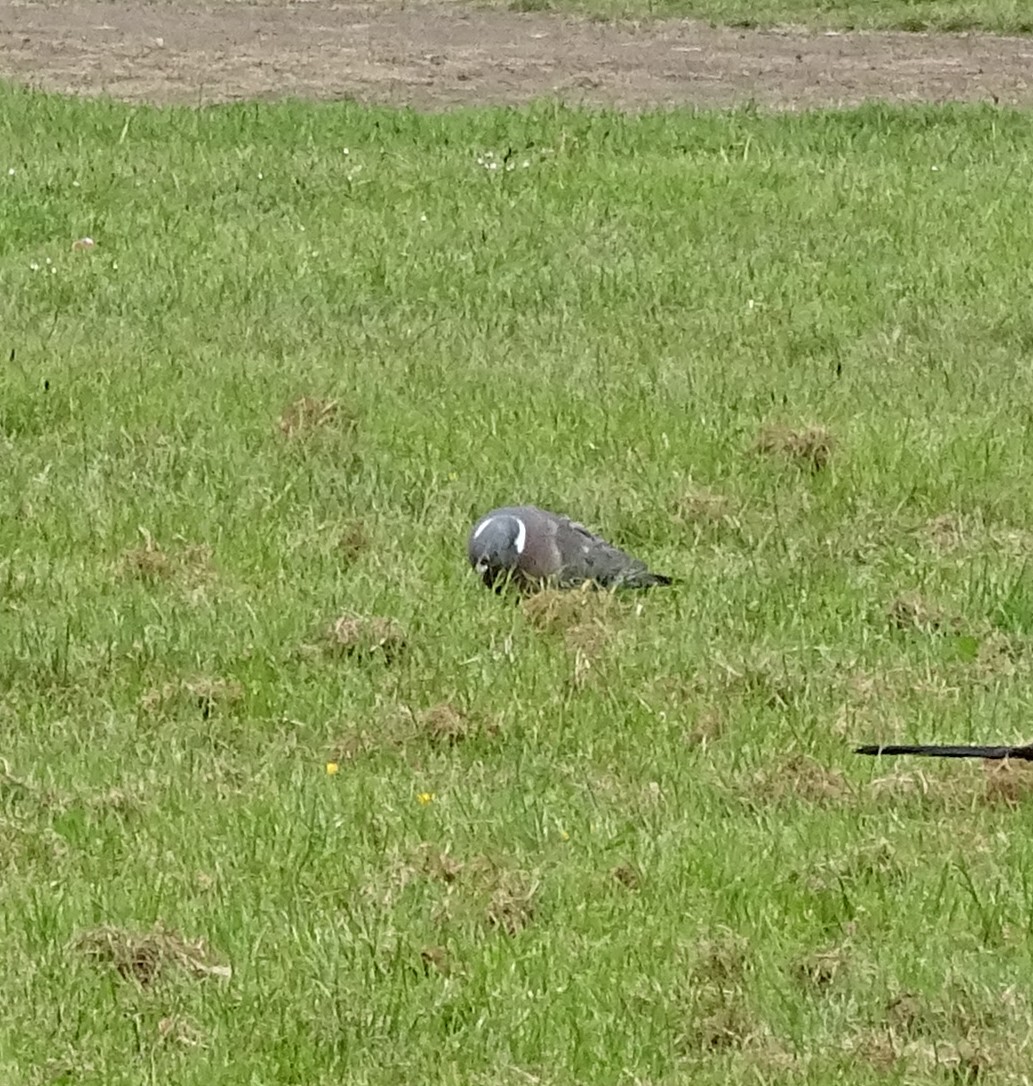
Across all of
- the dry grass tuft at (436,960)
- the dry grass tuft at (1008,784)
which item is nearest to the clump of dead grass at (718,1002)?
the dry grass tuft at (436,960)

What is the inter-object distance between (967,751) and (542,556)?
6.14ft

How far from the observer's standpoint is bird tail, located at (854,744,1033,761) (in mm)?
4996

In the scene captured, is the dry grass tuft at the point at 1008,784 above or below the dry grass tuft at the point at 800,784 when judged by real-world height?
above

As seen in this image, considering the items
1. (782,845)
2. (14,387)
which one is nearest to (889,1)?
(14,387)

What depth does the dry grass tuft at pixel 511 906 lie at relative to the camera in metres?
4.61

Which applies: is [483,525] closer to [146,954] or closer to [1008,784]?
[1008,784]

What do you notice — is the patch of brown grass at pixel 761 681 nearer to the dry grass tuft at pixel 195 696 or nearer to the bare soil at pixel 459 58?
the dry grass tuft at pixel 195 696

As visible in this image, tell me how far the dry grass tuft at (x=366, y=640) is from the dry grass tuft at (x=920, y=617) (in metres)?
1.43

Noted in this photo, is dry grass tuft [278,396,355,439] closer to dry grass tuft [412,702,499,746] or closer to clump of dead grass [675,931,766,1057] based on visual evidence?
dry grass tuft [412,702,499,746]

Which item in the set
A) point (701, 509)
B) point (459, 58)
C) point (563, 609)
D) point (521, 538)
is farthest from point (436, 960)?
point (459, 58)

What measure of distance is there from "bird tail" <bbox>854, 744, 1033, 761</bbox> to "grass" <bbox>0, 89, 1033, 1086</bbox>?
0.09 metres

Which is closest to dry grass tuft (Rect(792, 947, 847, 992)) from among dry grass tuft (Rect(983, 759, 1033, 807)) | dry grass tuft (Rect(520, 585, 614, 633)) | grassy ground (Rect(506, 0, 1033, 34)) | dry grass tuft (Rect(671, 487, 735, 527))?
dry grass tuft (Rect(983, 759, 1033, 807))

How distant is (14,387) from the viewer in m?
8.70

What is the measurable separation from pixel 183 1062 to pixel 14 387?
16.5 ft
